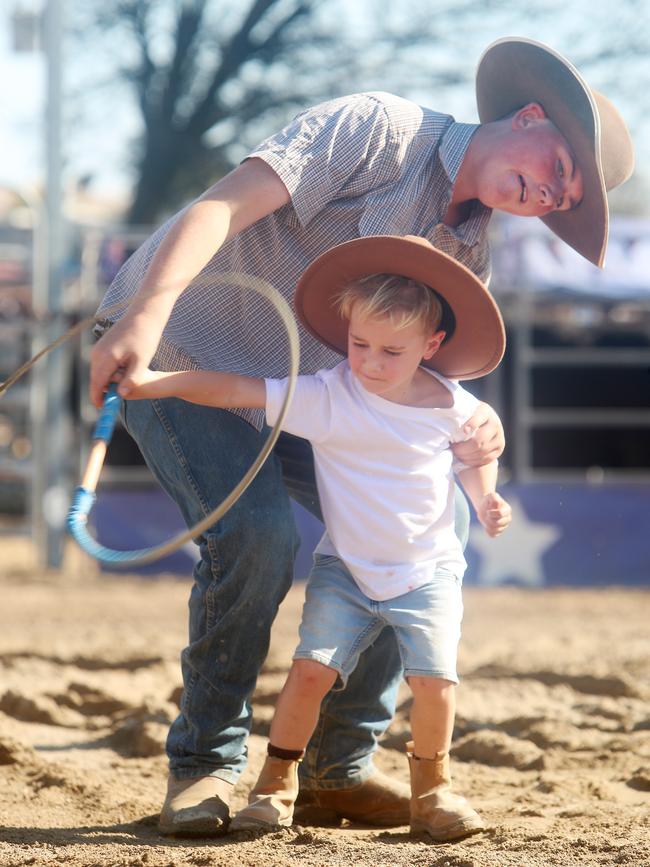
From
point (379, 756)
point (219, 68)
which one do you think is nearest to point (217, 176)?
point (219, 68)

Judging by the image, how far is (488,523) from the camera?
275cm

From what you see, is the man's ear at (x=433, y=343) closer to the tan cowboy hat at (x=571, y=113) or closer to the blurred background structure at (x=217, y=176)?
the tan cowboy hat at (x=571, y=113)

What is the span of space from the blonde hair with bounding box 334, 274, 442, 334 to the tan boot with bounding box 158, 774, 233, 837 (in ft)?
3.37

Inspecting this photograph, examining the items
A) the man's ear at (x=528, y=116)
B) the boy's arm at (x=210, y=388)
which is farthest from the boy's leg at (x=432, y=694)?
the man's ear at (x=528, y=116)

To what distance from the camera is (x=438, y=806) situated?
2650mm

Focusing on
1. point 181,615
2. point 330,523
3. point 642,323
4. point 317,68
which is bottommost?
point 181,615

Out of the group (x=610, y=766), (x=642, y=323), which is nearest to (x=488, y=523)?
(x=610, y=766)

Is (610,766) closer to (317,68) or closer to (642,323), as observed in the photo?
(642,323)

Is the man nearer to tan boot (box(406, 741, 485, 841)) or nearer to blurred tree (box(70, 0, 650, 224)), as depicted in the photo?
tan boot (box(406, 741, 485, 841))

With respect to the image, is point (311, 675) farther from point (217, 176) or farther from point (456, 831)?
point (217, 176)

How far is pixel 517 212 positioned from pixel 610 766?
62.3 inches

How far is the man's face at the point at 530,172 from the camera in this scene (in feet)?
8.66

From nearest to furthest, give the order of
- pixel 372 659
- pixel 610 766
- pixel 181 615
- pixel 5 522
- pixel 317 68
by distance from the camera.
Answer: pixel 372 659 < pixel 610 766 < pixel 181 615 < pixel 5 522 < pixel 317 68

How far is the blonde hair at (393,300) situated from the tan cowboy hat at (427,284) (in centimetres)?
2
